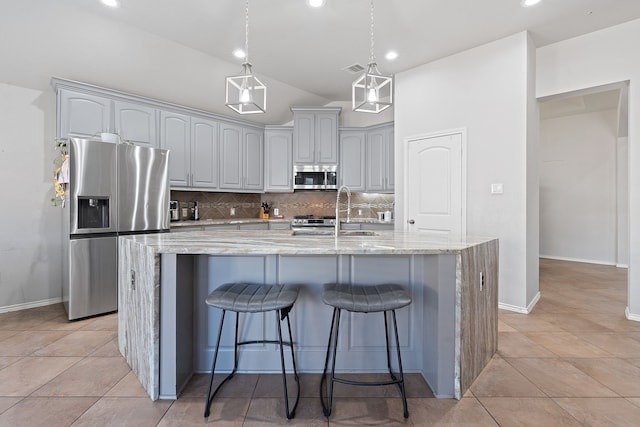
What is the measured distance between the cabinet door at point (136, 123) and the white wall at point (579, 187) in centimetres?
710

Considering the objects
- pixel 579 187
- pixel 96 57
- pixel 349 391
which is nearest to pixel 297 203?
pixel 96 57

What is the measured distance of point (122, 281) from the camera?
2.17m

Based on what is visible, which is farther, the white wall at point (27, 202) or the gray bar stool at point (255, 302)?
the white wall at point (27, 202)

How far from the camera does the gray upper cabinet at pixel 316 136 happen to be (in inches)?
193

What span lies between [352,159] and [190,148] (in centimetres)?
239

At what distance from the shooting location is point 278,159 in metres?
5.04

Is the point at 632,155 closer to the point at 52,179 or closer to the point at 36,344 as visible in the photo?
the point at 36,344

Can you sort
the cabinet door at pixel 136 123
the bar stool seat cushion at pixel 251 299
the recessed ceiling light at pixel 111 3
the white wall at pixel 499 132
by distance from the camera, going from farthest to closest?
the cabinet door at pixel 136 123 → the white wall at pixel 499 132 → the recessed ceiling light at pixel 111 3 → the bar stool seat cushion at pixel 251 299

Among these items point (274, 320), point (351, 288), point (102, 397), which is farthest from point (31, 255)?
point (351, 288)

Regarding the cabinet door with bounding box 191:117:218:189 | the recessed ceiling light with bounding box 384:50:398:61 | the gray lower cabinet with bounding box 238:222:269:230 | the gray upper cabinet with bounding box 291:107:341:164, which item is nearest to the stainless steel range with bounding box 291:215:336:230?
the gray lower cabinet with bounding box 238:222:269:230

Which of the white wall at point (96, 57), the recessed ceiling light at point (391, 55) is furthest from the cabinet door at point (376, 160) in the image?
the white wall at point (96, 57)

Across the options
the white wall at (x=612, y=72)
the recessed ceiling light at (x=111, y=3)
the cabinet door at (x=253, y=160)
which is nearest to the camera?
the recessed ceiling light at (x=111, y=3)

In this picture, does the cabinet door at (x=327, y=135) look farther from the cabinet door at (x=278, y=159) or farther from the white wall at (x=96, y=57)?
the white wall at (x=96, y=57)

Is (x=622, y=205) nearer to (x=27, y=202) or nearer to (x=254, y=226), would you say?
(x=254, y=226)
